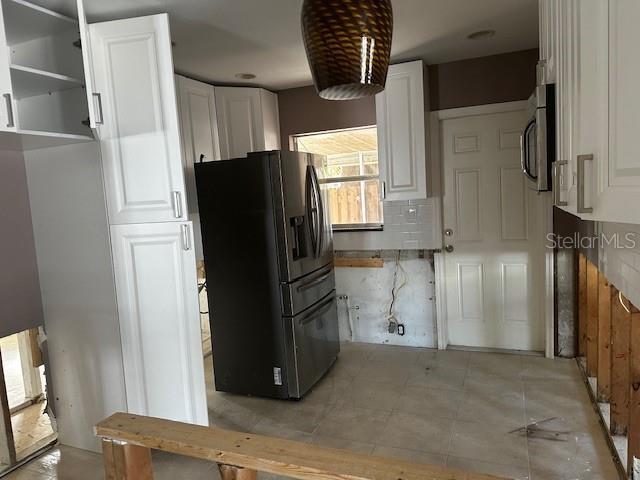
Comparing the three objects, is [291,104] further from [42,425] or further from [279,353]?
[42,425]

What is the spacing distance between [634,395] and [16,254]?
3133 millimetres

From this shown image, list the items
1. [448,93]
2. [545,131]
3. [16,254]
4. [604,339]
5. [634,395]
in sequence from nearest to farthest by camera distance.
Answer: [545,131] < [634,395] < [16,254] < [604,339] < [448,93]

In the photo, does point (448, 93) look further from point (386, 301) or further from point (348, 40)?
point (348, 40)

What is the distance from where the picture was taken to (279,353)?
9.68 feet

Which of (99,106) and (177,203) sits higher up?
(99,106)

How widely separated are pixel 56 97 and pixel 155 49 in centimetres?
64

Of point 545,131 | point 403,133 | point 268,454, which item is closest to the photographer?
point 268,454

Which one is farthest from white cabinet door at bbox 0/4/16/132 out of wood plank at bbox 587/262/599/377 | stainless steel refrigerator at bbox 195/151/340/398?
wood plank at bbox 587/262/599/377

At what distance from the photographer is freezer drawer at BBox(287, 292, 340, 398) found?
2938 mm

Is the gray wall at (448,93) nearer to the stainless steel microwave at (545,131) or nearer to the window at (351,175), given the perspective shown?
the window at (351,175)

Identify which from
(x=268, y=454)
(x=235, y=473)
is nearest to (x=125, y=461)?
(x=235, y=473)

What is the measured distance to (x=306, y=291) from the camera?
306cm

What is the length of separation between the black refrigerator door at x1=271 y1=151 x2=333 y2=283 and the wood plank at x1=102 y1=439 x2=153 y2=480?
1.68 metres

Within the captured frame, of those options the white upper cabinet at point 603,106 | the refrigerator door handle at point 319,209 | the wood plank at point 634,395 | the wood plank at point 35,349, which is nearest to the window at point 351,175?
the refrigerator door handle at point 319,209
